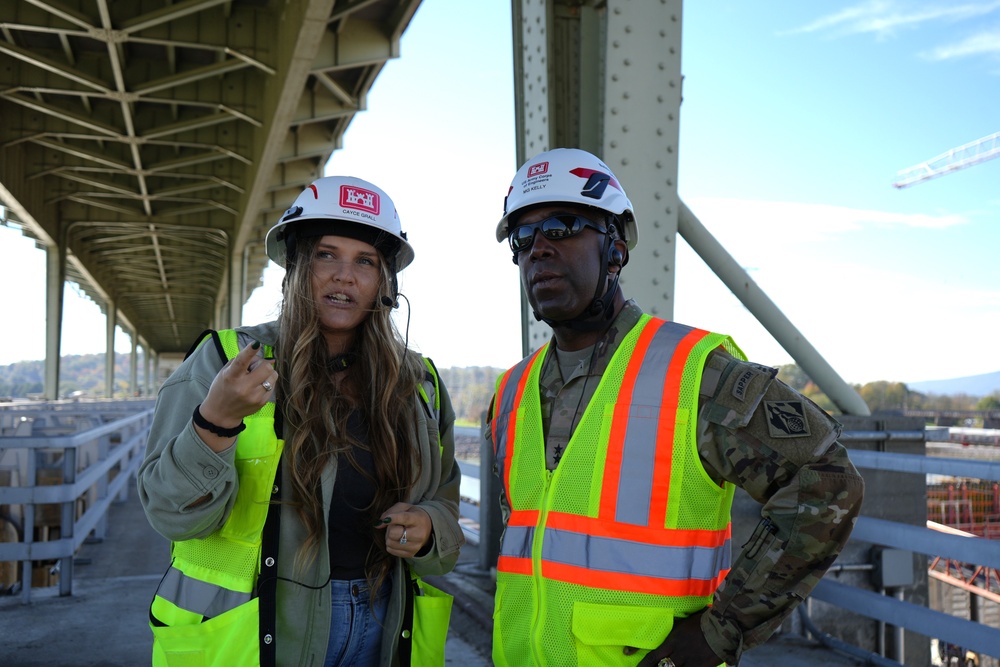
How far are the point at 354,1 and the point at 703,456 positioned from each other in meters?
18.1

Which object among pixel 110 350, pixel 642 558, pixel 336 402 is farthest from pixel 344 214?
pixel 110 350

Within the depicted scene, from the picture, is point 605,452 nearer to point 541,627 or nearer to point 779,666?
point 541,627

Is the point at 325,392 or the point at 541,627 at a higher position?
the point at 325,392

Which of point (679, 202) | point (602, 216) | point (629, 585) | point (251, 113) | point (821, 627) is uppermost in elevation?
→ point (251, 113)

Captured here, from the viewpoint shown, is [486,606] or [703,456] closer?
[703,456]

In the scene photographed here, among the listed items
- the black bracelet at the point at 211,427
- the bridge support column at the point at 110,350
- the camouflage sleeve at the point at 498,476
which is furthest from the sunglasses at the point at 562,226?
the bridge support column at the point at 110,350

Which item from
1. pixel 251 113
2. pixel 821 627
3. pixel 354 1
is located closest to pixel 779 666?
pixel 821 627

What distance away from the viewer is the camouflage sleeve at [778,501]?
1.91m

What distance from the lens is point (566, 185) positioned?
8.04 feet

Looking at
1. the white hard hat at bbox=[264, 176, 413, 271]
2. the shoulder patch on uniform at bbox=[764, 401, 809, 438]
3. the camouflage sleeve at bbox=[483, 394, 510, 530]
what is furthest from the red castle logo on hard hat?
the shoulder patch on uniform at bbox=[764, 401, 809, 438]

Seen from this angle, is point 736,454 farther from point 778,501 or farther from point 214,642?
point 214,642

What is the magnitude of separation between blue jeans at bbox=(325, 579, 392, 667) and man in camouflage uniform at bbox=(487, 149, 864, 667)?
16.2 inches

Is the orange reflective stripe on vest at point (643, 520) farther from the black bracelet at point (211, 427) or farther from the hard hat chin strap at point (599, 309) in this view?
the black bracelet at point (211, 427)

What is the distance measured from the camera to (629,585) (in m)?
2.04
